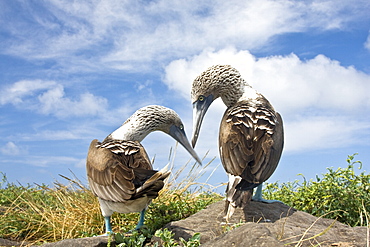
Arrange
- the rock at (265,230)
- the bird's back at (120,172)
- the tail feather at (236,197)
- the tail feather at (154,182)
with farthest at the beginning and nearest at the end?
the tail feather at (236,197), the bird's back at (120,172), the tail feather at (154,182), the rock at (265,230)

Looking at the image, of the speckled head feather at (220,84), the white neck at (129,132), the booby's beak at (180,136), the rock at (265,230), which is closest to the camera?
the rock at (265,230)

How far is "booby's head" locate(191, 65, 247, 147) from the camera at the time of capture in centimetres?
513

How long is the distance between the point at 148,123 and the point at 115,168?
1.16 meters

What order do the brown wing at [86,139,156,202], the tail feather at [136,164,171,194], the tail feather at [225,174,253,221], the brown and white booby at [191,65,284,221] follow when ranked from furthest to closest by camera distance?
the brown and white booby at [191,65,284,221] → the tail feather at [225,174,253,221] → the brown wing at [86,139,156,202] → the tail feather at [136,164,171,194]

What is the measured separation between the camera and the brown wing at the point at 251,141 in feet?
13.1

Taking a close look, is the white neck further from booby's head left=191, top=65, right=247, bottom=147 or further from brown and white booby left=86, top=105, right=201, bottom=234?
booby's head left=191, top=65, right=247, bottom=147

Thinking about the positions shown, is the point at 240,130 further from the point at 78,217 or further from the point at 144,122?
the point at 78,217

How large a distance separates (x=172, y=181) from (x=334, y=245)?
3.68 m

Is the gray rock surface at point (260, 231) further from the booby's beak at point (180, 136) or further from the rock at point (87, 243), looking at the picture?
the booby's beak at point (180, 136)

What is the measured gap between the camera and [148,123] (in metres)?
4.86

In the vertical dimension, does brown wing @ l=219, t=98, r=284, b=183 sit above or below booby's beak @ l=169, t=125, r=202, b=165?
below

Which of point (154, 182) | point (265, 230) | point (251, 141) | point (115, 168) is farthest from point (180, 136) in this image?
point (265, 230)

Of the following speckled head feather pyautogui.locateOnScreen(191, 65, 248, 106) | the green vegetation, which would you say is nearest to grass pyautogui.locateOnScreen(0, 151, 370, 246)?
the green vegetation

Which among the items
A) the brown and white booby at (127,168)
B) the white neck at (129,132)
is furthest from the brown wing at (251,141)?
the white neck at (129,132)
